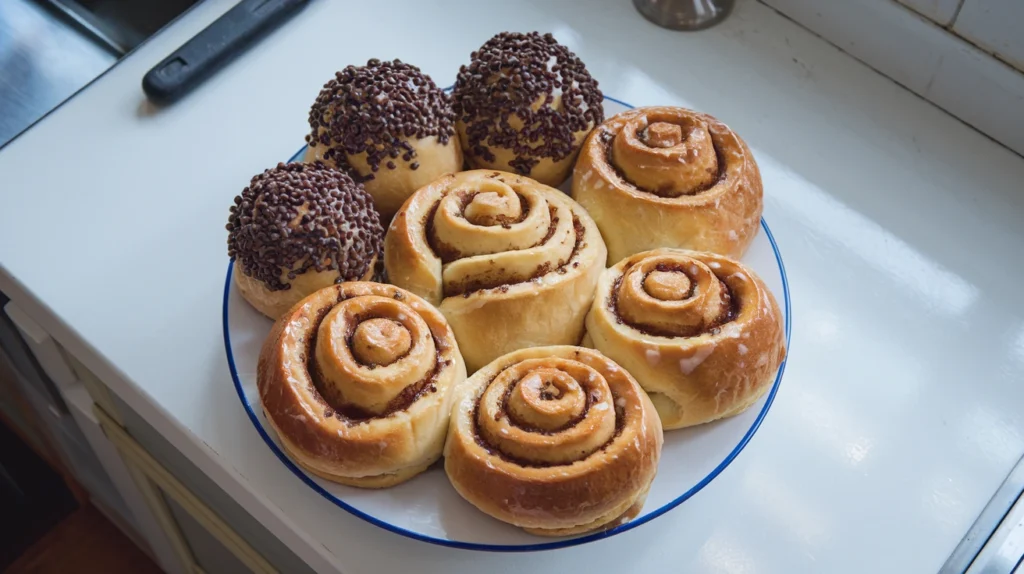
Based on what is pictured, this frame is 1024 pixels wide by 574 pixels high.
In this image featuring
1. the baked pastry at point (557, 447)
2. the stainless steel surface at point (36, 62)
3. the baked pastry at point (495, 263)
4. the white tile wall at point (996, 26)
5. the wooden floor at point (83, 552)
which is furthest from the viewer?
the wooden floor at point (83, 552)

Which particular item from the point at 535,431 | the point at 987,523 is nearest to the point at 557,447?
the point at 535,431

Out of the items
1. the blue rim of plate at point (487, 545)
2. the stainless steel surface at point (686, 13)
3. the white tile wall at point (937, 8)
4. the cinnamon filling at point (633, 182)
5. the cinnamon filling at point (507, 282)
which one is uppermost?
the white tile wall at point (937, 8)

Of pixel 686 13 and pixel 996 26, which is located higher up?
pixel 996 26

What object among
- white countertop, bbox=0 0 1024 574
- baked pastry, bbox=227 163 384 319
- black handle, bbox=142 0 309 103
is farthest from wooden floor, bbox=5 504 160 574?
baked pastry, bbox=227 163 384 319

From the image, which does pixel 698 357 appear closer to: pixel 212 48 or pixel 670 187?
pixel 670 187

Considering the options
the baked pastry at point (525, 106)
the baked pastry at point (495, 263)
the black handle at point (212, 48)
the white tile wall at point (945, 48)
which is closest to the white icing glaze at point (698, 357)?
the baked pastry at point (495, 263)

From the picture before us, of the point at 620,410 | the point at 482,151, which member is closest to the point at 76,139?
the point at 482,151

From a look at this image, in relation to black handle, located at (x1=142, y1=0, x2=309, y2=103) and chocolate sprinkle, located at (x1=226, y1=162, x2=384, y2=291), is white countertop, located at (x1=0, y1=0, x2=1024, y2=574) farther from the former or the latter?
chocolate sprinkle, located at (x1=226, y1=162, x2=384, y2=291)

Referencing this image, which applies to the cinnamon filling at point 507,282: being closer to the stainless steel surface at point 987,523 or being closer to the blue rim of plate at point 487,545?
the blue rim of plate at point 487,545
